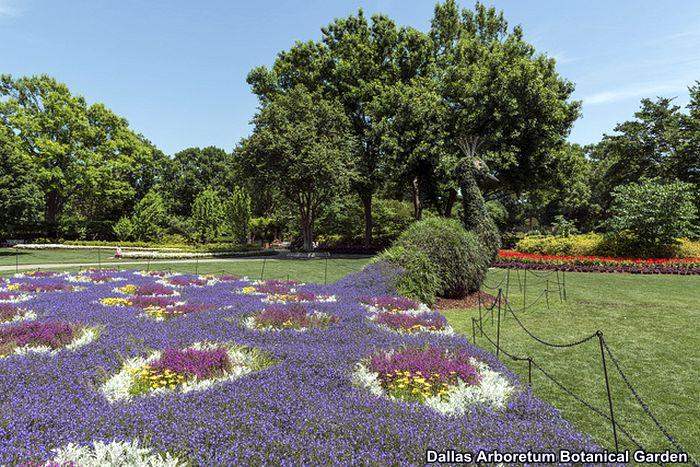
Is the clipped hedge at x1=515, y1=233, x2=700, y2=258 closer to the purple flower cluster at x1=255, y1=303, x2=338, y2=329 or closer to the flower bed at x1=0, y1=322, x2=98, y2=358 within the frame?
the purple flower cluster at x1=255, y1=303, x2=338, y2=329

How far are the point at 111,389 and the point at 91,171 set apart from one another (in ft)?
134

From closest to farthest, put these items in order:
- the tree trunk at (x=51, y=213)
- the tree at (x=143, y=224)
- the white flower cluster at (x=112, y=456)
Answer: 1. the white flower cluster at (x=112, y=456)
2. the tree at (x=143, y=224)
3. the tree trunk at (x=51, y=213)

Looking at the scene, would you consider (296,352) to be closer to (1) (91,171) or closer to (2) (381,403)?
(2) (381,403)

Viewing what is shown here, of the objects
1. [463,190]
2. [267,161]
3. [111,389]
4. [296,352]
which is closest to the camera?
[111,389]

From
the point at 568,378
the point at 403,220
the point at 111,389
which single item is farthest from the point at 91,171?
the point at 568,378

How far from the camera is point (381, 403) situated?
400 centimetres

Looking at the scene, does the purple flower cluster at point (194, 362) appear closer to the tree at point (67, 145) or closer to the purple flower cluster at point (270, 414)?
the purple flower cluster at point (270, 414)

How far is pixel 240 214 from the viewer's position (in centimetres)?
3728

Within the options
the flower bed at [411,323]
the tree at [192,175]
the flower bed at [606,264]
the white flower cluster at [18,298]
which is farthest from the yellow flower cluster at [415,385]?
the tree at [192,175]

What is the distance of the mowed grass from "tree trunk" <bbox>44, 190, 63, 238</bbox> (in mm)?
44044

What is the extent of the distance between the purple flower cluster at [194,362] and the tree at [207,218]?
124 feet

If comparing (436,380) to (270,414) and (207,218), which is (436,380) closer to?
(270,414)

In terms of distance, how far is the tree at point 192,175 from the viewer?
56875mm

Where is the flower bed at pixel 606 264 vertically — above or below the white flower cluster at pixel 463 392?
below
